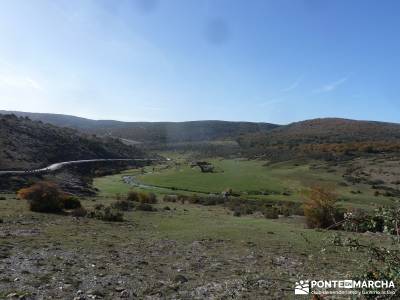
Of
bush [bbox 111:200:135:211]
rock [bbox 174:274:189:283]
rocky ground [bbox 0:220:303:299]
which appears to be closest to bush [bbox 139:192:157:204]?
bush [bbox 111:200:135:211]

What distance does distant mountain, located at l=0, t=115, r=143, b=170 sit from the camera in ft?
233

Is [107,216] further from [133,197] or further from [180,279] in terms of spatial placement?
[133,197]

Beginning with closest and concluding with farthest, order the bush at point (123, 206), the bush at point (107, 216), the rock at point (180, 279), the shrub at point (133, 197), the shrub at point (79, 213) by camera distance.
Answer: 1. the rock at point (180, 279)
2. the bush at point (107, 216)
3. the shrub at point (79, 213)
4. the bush at point (123, 206)
5. the shrub at point (133, 197)

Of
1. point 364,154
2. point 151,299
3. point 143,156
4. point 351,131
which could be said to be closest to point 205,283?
point 151,299

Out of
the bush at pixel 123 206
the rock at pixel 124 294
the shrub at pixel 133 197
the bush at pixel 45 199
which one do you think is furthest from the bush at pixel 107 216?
the rock at pixel 124 294

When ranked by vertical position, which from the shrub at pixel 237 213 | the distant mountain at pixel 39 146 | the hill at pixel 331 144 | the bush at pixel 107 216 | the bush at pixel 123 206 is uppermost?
the hill at pixel 331 144

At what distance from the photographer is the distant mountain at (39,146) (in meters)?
71.1

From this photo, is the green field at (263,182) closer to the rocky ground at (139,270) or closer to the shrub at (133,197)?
the shrub at (133,197)

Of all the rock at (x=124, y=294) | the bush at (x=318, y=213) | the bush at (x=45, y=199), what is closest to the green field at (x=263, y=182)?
the bush at (x=318, y=213)

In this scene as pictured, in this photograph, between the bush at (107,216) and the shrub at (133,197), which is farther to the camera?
the shrub at (133,197)

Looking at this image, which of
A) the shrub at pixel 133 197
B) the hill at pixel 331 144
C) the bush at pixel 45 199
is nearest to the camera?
the bush at pixel 45 199

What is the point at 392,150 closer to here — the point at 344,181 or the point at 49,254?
the point at 344,181

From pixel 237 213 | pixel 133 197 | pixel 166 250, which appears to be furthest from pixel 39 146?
pixel 166 250

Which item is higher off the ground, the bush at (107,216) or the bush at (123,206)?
the bush at (107,216)
